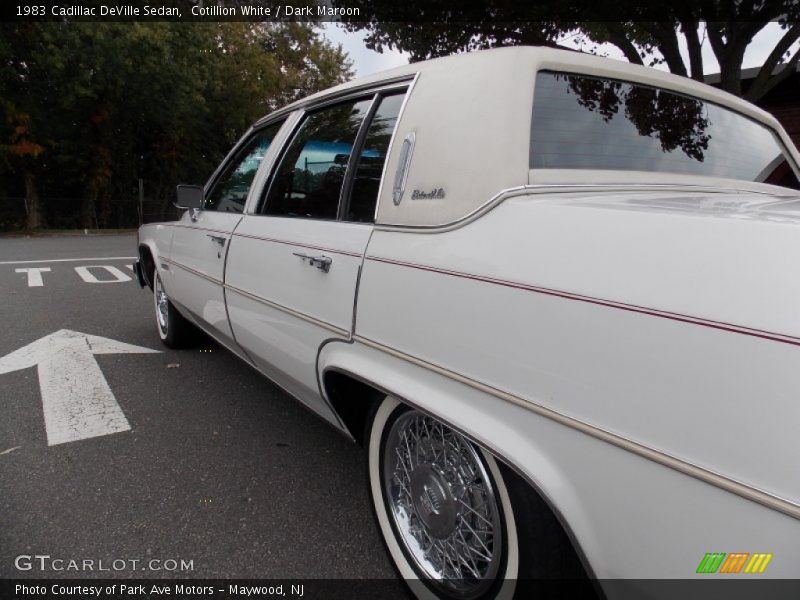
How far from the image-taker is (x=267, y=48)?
29.3 m

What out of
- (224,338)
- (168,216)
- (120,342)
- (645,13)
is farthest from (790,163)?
(168,216)

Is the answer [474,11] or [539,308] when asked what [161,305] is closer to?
[539,308]

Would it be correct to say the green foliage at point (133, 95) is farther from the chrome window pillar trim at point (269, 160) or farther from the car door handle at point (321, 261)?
the car door handle at point (321, 261)

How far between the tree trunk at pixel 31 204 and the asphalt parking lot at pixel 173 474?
21.3 meters

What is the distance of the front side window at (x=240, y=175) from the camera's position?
303cm

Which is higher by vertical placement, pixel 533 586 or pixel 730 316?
pixel 730 316

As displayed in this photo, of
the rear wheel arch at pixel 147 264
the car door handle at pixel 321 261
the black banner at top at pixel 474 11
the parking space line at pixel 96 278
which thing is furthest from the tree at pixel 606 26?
the car door handle at pixel 321 261

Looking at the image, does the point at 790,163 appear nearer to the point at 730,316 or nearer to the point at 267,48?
the point at 730,316

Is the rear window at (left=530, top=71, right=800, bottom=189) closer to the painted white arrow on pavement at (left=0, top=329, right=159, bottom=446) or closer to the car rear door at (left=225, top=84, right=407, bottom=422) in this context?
the car rear door at (left=225, top=84, right=407, bottom=422)

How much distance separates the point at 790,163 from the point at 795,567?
223 cm

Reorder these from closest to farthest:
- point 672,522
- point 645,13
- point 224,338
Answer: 1. point 672,522
2. point 224,338
3. point 645,13

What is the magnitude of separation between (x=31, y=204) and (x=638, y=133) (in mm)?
26019

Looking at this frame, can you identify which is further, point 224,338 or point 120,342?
point 120,342
